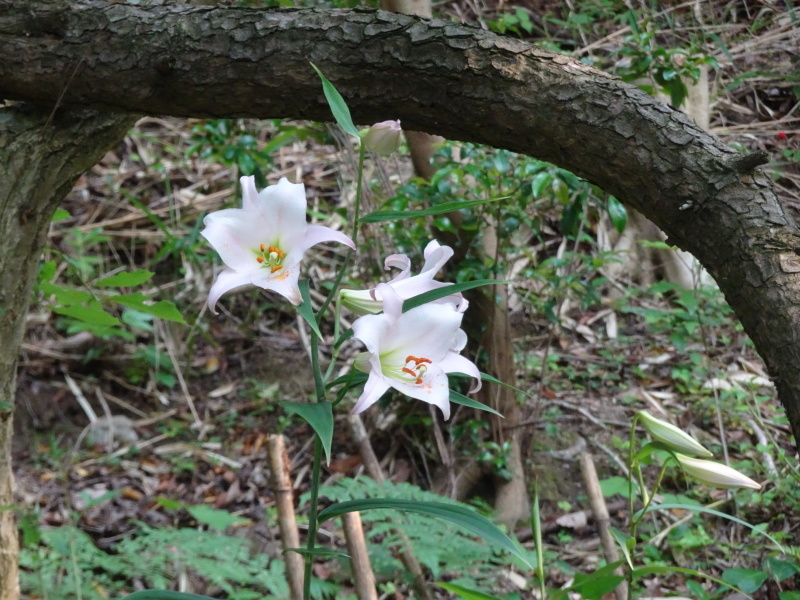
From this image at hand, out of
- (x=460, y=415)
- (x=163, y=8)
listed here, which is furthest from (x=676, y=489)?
(x=163, y=8)

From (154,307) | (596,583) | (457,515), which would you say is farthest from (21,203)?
(596,583)

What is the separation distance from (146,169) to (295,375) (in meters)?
1.72

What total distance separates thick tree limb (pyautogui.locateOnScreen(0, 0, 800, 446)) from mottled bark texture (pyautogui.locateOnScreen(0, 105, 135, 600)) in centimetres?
6

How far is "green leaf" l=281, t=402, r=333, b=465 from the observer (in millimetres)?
760

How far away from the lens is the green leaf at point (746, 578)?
142 centimetres

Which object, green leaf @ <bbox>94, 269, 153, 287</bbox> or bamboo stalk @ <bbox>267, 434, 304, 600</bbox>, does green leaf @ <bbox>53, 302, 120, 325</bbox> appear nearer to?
green leaf @ <bbox>94, 269, 153, 287</bbox>

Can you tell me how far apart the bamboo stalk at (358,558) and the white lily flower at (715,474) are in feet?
2.03

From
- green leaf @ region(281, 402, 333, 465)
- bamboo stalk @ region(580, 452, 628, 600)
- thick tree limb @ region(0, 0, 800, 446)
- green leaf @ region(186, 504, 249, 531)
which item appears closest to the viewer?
green leaf @ region(281, 402, 333, 465)

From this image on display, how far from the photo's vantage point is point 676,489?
2.42m

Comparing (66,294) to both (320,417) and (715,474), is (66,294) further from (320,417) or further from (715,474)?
(715,474)

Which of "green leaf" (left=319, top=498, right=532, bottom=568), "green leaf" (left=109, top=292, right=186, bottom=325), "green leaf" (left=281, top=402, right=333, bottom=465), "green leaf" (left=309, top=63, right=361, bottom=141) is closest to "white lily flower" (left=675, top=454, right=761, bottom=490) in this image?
"green leaf" (left=319, top=498, right=532, bottom=568)

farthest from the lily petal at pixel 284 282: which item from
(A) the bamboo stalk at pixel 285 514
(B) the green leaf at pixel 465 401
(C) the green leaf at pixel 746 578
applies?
(C) the green leaf at pixel 746 578

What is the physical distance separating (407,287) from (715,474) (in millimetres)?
561

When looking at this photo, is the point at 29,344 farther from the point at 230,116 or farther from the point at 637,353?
the point at 637,353
